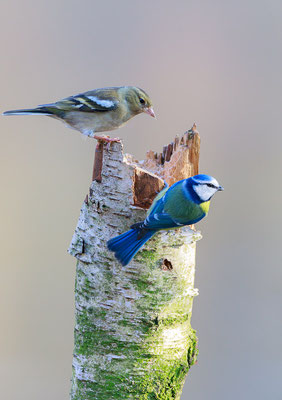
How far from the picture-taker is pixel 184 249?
2779mm

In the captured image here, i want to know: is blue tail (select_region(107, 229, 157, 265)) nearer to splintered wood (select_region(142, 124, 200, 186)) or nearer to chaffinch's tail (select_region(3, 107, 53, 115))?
splintered wood (select_region(142, 124, 200, 186))

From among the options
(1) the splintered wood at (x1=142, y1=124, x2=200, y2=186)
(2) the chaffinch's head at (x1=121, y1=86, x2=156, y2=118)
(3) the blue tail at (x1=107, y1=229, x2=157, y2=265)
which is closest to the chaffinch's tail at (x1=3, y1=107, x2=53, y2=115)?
(2) the chaffinch's head at (x1=121, y1=86, x2=156, y2=118)

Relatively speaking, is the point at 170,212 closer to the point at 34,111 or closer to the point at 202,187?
the point at 202,187

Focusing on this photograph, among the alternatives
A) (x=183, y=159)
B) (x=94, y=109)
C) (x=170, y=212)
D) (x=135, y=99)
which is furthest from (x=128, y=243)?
(x=135, y=99)

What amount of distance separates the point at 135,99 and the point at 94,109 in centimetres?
30

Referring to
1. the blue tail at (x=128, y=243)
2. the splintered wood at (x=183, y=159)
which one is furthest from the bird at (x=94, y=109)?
the blue tail at (x=128, y=243)

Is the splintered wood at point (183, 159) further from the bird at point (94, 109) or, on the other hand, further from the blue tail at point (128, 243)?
the bird at point (94, 109)

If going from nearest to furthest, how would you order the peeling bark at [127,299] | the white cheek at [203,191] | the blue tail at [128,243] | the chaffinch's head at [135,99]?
the blue tail at [128,243]
the peeling bark at [127,299]
the white cheek at [203,191]
the chaffinch's head at [135,99]

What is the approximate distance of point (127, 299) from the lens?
265 centimetres

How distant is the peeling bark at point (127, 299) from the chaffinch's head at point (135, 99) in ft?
3.37

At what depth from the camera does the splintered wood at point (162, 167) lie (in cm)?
275

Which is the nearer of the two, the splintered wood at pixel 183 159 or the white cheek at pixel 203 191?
the white cheek at pixel 203 191

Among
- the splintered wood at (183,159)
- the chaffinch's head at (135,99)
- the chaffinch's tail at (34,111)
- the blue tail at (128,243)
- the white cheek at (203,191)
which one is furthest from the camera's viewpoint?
the chaffinch's head at (135,99)

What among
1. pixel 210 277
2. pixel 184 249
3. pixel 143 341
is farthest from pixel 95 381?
pixel 210 277
